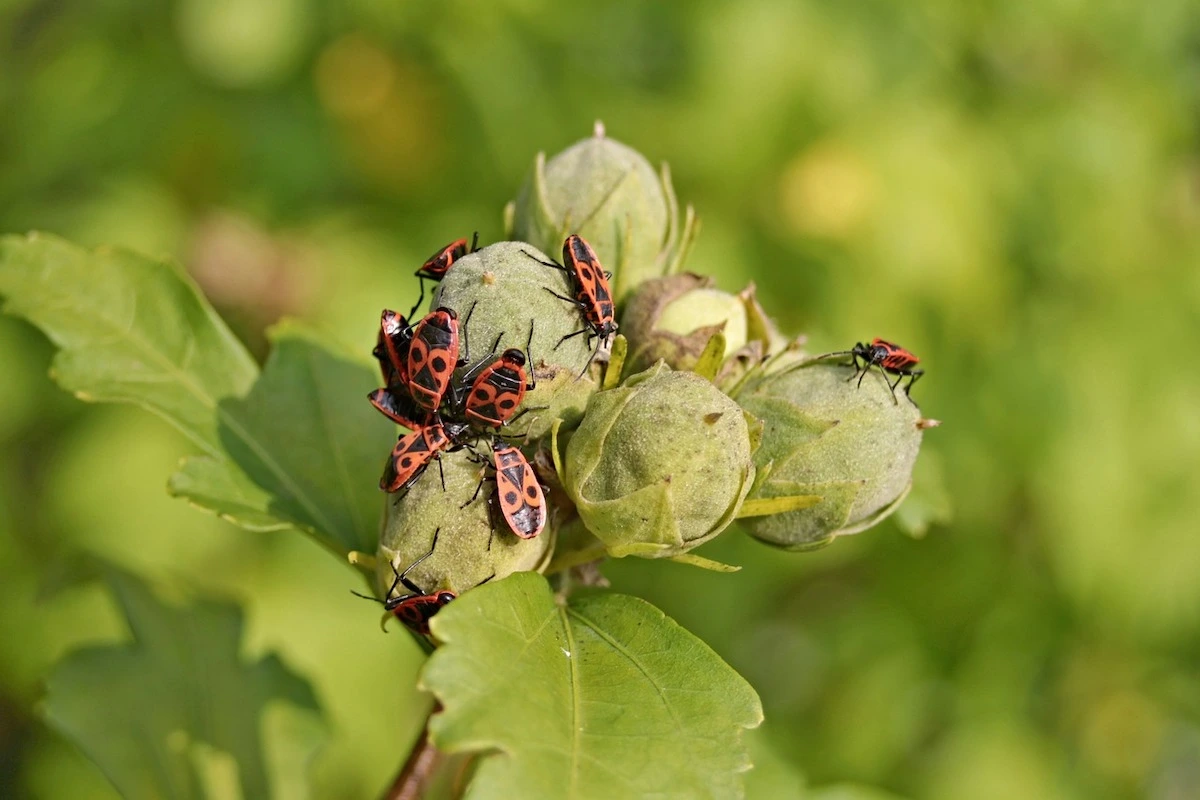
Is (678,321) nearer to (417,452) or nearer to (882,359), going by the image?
(882,359)

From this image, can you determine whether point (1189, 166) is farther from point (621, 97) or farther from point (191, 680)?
point (191, 680)

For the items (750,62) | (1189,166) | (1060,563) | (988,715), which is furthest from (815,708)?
(1189,166)

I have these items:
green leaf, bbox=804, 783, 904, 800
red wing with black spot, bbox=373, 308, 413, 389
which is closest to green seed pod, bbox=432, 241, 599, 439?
red wing with black spot, bbox=373, 308, 413, 389

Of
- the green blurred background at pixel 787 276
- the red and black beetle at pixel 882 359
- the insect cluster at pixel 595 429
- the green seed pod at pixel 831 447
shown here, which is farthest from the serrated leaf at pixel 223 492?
the green blurred background at pixel 787 276

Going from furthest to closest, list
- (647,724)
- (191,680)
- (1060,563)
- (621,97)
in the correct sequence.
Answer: (621,97) < (1060,563) < (191,680) < (647,724)

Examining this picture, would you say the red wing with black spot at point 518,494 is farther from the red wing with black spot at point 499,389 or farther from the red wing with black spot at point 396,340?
the red wing with black spot at point 396,340

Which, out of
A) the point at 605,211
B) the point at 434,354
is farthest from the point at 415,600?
the point at 605,211
